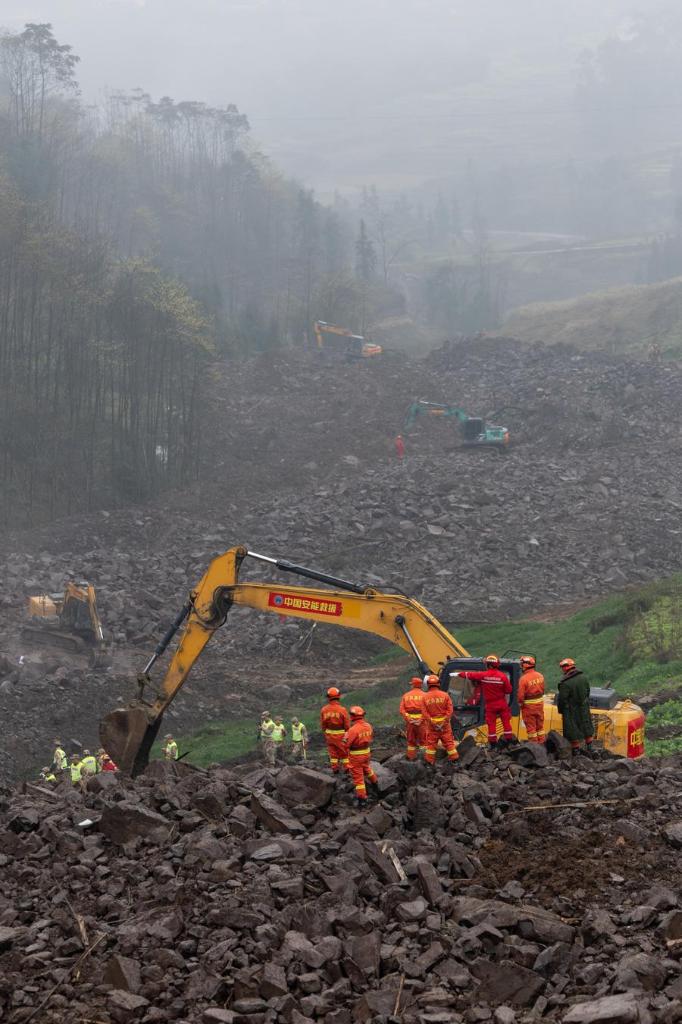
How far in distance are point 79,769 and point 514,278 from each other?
404 feet

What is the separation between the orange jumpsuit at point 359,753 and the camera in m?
13.5

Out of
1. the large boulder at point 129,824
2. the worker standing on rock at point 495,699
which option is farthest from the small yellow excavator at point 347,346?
the large boulder at point 129,824

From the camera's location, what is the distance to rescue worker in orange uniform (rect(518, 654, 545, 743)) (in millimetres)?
15219

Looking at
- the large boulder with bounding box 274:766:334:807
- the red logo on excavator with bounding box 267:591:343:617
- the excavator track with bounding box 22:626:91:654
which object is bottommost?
the excavator track with bounding box 22:626:91:654

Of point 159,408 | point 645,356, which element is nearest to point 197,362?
point 159,408

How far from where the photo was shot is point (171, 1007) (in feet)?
31.0

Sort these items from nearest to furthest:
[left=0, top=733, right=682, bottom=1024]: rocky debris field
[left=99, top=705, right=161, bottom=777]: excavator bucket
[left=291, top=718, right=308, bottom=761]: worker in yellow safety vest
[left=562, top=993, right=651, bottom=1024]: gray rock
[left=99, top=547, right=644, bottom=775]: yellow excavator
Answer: [left=562, top=993, right=651, bottom=1024]: gray rock, [left=0, top=733, right=682, bottom=1024]: rocky debris field, [left=99, top=547, right=644, bottom=775]: yellow excavator, [left=99, top=705, right=161, bottom=777]: excavator bucket, [left=291, top=718, right=308, bottom=761]: worker in yellow safety vest

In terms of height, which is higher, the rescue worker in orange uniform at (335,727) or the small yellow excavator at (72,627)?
the rescue worker in orange uniform at (335,727)

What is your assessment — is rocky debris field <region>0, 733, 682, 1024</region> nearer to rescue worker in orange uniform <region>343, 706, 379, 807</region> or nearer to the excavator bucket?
rescue worker in orange uniform <region>343, 706, 379, 807</region>

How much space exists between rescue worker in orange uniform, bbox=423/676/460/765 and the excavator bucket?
168 inches

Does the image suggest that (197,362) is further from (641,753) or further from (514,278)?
(514,278)

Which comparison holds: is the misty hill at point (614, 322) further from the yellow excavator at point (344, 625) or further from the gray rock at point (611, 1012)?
the gray rock at point (611, 1012)

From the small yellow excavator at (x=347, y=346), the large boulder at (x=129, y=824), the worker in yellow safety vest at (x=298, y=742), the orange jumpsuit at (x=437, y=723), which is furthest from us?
the small yellow excavator at (x=347, y=346)

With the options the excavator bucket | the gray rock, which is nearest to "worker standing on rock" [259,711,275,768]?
the excavator bucket
